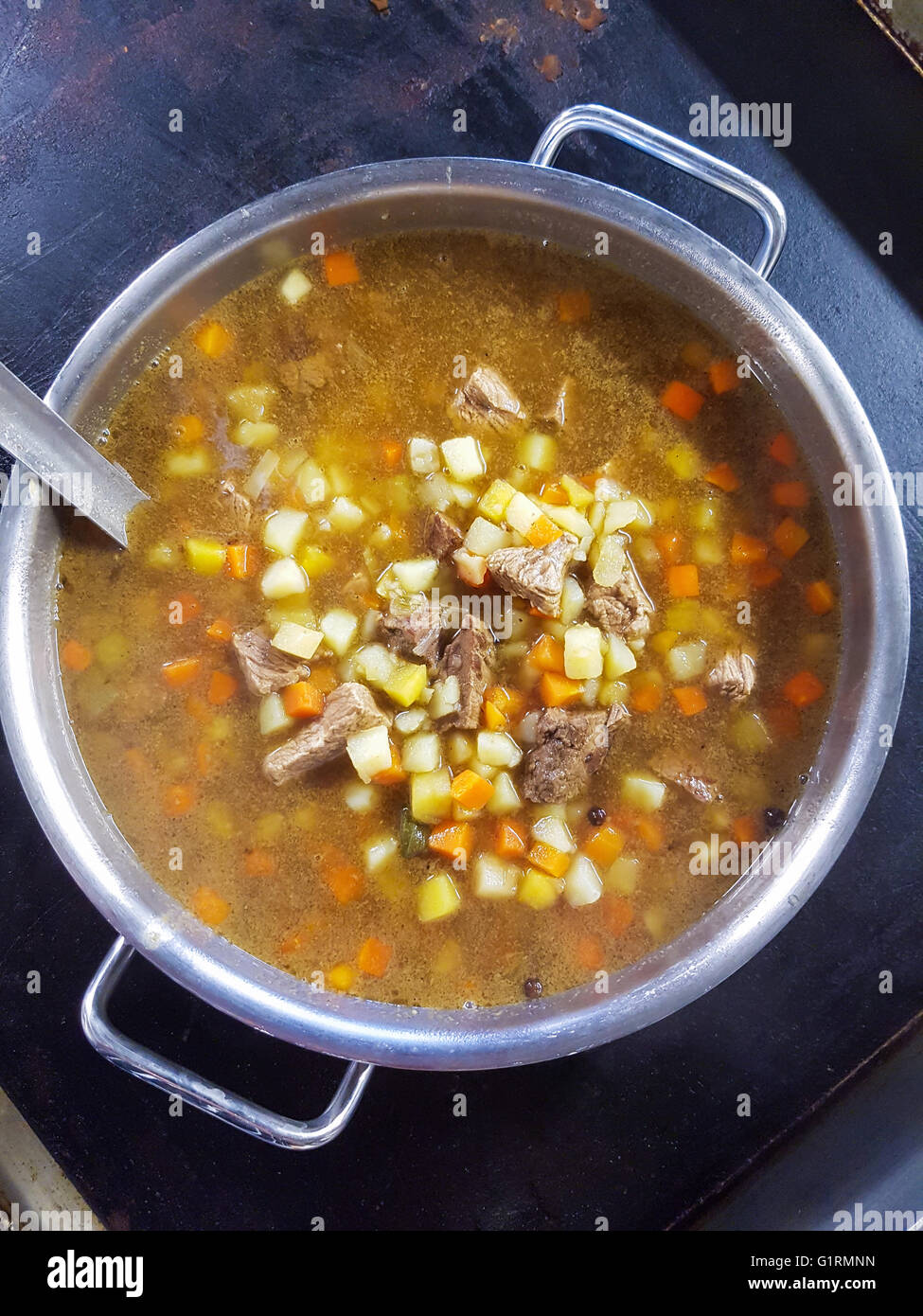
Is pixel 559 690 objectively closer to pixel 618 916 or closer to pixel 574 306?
pixel 618 916

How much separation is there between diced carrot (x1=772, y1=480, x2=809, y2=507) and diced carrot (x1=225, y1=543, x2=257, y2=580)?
1.18 meters

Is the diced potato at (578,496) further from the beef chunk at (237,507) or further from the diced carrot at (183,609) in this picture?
the diced carrot at (183,609)

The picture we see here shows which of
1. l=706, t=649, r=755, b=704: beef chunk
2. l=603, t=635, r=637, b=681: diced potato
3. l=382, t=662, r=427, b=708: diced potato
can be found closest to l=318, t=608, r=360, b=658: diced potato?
l=382, t=662, r=427, b=708: diced potato

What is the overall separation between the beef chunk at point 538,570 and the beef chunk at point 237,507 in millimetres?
551

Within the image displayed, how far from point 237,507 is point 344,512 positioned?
0.78 ft

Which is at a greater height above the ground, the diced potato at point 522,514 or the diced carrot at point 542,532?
the diced potato at point 522,514

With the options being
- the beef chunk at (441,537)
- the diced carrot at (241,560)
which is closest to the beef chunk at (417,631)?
the beef chunk at (441,537)

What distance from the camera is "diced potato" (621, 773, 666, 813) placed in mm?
2043

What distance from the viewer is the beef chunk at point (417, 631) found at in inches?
79.6

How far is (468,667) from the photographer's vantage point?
2012 mm

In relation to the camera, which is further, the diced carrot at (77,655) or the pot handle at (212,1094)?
the diced carrot at (77,655)

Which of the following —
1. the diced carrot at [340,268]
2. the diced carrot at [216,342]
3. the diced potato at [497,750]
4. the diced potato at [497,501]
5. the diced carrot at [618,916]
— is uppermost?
the diced carrot at [340,268]

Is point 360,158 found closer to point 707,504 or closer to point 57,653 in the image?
point 707,504

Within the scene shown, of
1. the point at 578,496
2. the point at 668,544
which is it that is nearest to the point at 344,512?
the point at 578,496
